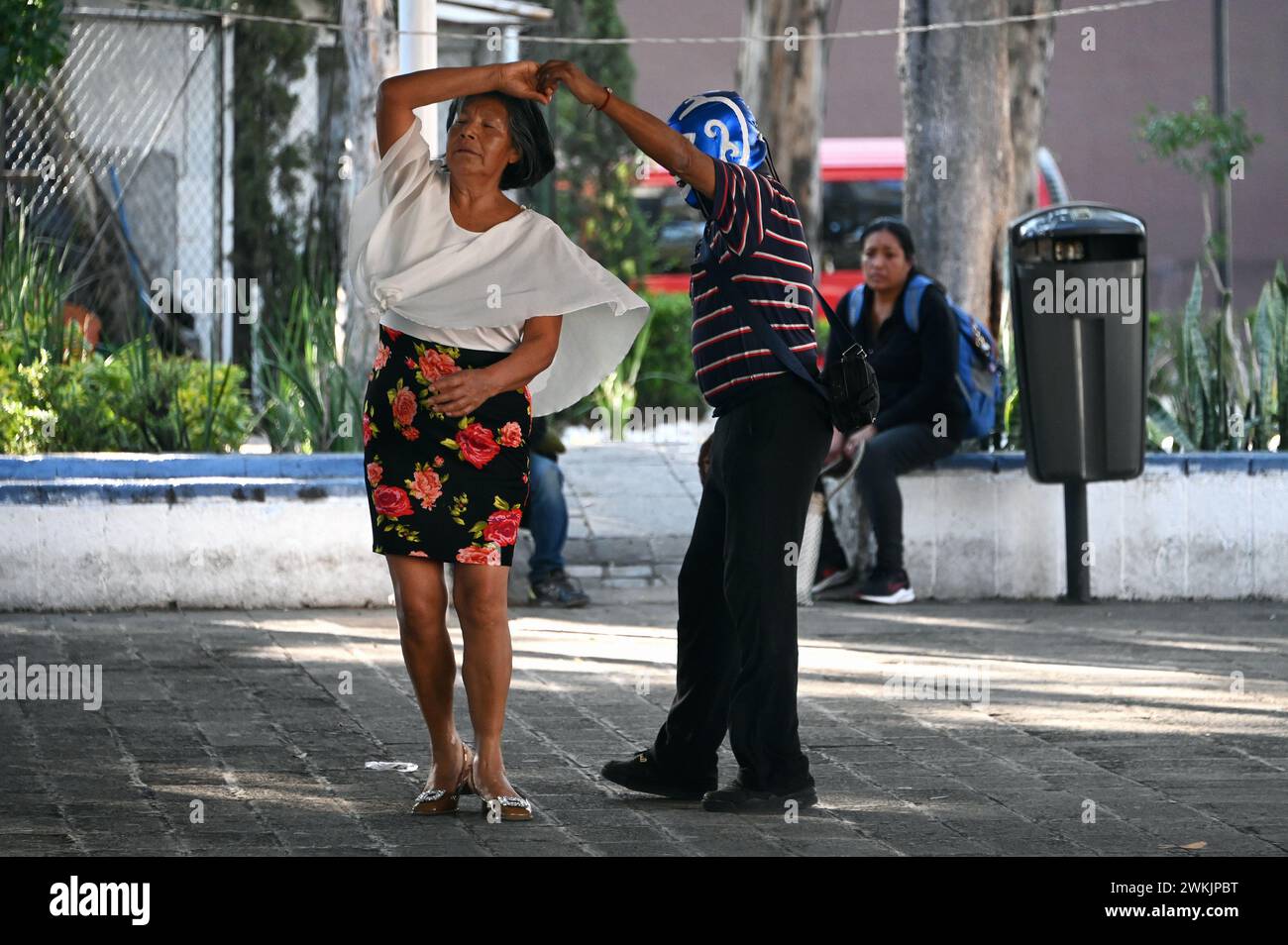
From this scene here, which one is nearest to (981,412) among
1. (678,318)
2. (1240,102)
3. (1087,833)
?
(1087,833)

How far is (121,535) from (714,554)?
395 cm

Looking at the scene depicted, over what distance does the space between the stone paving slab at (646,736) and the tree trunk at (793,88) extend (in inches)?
297

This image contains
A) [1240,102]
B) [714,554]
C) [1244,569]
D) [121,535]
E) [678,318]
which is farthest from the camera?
[1240,102]

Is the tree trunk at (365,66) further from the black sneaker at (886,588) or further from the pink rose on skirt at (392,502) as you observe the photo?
the pink rose on skirt at (392,502)

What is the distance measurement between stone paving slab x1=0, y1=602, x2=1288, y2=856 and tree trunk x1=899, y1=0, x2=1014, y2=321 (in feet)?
7.55

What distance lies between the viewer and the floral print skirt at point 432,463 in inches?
197

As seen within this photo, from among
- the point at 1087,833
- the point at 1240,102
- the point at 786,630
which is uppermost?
the point at 1240,102

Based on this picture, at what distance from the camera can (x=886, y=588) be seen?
9008 millimetres
